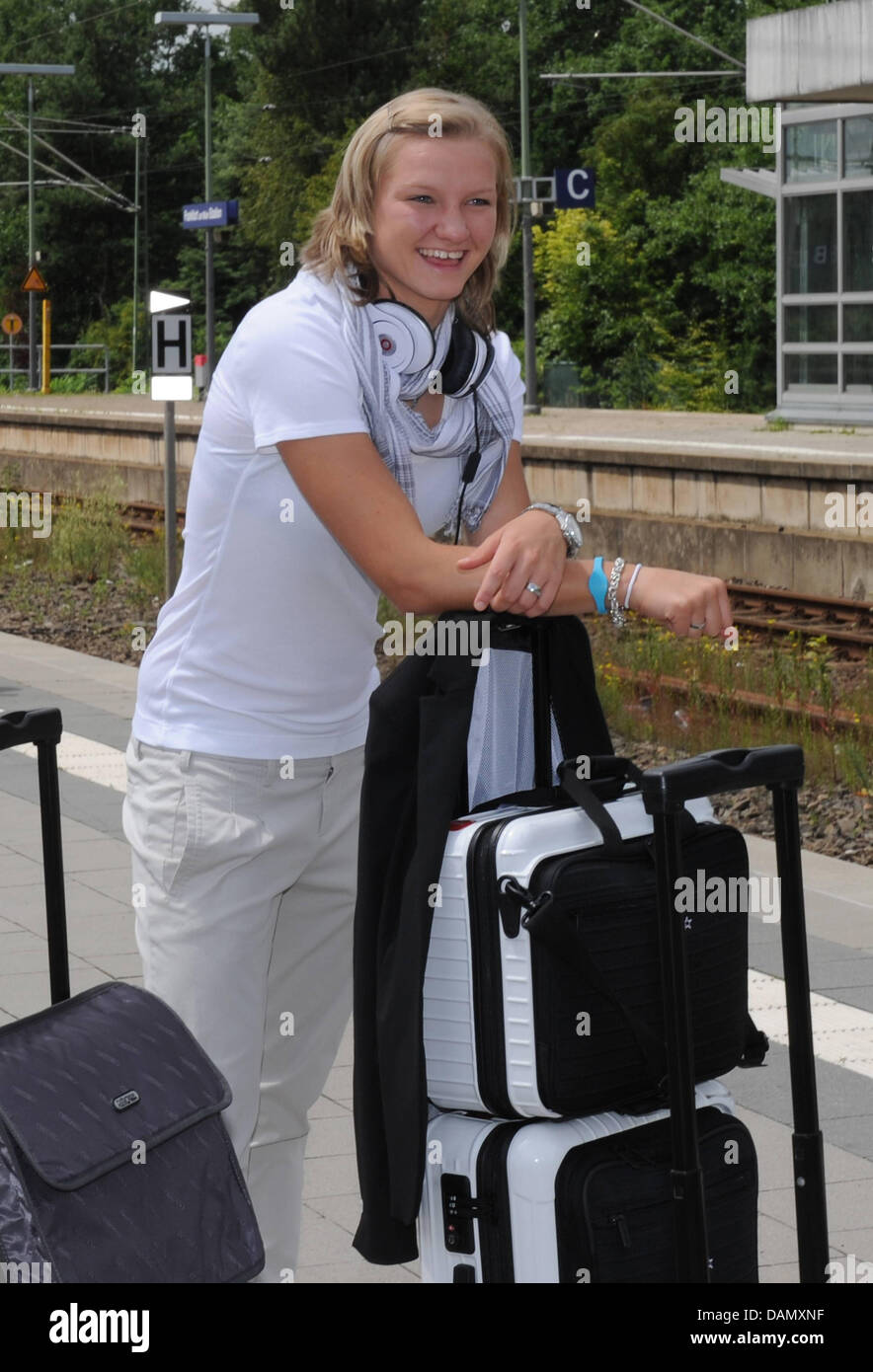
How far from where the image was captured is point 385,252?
271 cm

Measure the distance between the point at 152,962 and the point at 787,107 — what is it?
25.3 meters

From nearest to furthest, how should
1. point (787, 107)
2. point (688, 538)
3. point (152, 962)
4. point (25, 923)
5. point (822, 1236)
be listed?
point (822, 1236), point (152, 962), point (25, 923), point (688, 538), point (787, 107)

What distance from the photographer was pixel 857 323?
24922mm

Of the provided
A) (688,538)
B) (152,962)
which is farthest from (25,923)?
(688,538)

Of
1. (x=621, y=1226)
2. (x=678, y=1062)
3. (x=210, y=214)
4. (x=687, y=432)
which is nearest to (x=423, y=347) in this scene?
(x=678, y=1062)

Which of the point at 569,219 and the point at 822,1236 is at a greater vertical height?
the point at 569,219

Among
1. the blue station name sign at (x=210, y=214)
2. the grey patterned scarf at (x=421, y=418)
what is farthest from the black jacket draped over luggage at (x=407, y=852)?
the blue station name sign at (x=210, y=214)

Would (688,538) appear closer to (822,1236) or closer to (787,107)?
(787,107)

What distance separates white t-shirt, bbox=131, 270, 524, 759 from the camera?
8.54ft

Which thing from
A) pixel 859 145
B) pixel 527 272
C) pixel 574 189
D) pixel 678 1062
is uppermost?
pixel 574 189

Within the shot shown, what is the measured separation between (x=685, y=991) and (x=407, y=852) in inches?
15.2

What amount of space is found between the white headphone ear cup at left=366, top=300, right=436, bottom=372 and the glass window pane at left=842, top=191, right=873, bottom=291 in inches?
902

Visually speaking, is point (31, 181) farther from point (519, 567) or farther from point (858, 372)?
point (519, 567)

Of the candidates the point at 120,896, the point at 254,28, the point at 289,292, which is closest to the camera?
the point at 289,292
